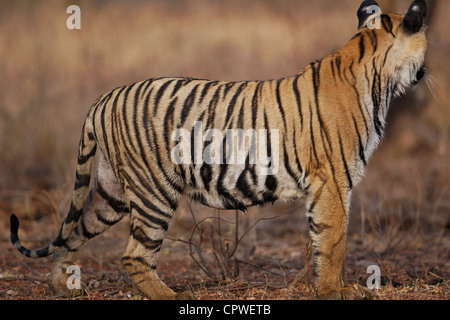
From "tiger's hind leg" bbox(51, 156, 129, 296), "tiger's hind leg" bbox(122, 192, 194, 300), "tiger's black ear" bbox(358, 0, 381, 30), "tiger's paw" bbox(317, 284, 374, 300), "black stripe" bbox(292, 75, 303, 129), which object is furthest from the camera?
"tiger's hind leg" bbox(51, 156, 129, 296)

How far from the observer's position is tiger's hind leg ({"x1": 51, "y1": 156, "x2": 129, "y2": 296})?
15.4 feet

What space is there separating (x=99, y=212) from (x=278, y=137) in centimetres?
151

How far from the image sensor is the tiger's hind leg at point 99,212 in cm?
469

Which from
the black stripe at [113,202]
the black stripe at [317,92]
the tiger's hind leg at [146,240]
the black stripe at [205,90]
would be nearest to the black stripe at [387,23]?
the black stripe at [317,92]

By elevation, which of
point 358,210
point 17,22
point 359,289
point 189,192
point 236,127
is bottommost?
point 358,210

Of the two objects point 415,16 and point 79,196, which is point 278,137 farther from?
point 79,196

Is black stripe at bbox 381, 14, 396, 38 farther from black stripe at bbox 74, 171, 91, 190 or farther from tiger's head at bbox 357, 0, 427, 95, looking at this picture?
black stripe at bbox 74, 171, 91, 190

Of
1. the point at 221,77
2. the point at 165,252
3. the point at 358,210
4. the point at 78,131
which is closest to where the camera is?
the point at 165,252

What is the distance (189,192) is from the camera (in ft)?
14.6

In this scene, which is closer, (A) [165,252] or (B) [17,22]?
(A) [165,252]

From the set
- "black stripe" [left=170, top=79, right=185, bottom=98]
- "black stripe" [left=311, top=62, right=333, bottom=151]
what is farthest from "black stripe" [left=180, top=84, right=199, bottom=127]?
"black stripe" [left=311, top=62, right=333, bottom=151]

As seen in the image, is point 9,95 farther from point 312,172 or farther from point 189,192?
point 312,172

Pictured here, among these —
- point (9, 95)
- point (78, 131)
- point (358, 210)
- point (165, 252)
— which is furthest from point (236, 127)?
point (9, 95)

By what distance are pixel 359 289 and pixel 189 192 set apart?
136 cm
